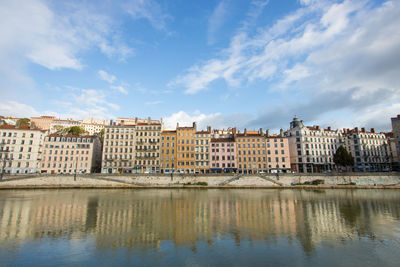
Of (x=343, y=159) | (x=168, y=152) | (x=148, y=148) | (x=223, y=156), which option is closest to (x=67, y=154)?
(x=148, y=148)

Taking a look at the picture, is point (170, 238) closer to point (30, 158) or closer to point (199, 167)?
point (199, 167)

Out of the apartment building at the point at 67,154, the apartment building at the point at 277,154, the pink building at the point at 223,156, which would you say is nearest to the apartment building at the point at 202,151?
the pink building at the point at 223,156

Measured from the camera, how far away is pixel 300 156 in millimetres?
83625

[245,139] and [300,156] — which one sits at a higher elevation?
[245,139]

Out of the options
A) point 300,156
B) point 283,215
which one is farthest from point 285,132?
point 283,215

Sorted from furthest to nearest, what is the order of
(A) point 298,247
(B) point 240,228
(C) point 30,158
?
1. (C) point 30,158
2. (B) point 240,228
3. (A) point 298,247

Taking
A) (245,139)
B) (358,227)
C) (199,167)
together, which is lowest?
(358,227)

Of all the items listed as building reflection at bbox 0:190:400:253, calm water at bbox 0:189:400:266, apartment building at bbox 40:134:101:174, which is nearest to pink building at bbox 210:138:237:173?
apartment building at bbox 40:134:101:174

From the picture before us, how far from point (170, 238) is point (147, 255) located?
3.38 m

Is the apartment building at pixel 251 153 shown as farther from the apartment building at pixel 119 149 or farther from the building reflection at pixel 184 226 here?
the building reflection at pixel 184 226

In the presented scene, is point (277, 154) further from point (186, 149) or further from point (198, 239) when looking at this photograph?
point (198, 239)

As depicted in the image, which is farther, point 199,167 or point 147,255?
point 199,167

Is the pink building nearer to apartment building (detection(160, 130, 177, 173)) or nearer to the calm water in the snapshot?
apartment building (detection(160, 130, 177, 173))

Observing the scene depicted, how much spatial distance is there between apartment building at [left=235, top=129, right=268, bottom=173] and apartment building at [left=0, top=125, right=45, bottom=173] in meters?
68.6
